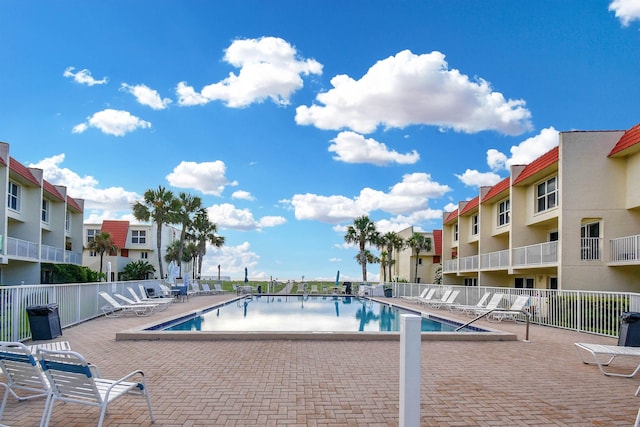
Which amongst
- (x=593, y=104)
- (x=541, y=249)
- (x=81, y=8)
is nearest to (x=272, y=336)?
(x=81, y=8)

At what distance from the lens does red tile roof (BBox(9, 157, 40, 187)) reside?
25.3 metres

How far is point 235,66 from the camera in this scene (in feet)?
50.6

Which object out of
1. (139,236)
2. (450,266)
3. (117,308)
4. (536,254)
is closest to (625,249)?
Result: (536,254)

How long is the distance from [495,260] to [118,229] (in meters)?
37.3

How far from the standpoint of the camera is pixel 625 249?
18.0m

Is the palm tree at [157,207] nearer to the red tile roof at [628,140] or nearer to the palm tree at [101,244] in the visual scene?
the palm tree at [101,244]

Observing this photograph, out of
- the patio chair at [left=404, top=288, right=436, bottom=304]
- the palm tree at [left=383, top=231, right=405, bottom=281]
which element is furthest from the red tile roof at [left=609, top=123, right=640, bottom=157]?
the palm tree at [left=383, top=231, right=405, bottom=281]

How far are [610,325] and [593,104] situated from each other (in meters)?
7.87

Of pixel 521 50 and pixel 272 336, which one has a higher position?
pixel 521 50

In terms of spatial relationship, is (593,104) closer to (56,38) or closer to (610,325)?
(610,325)

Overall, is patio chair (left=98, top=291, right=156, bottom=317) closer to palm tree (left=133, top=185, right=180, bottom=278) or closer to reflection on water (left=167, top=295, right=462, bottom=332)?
reflection on water (left=167, top=295, right=462, bottom=332)

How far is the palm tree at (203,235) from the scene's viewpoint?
45178 millimetres

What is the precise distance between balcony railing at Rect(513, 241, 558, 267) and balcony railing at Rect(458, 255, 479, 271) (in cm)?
583

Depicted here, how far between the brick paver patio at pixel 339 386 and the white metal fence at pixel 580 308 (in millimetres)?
2949
